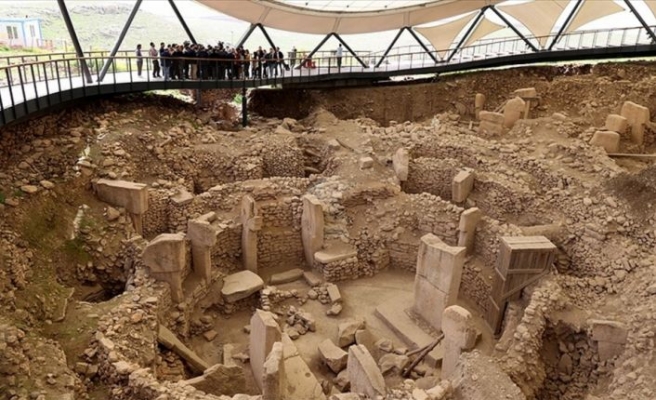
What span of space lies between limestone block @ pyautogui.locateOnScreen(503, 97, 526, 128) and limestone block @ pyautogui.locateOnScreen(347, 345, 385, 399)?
A: 11729 mm

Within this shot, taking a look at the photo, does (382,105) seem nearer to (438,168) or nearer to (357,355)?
(438,168)

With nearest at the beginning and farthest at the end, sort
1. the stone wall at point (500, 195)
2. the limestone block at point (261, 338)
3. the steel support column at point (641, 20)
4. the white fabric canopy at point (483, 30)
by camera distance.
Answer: the limestone block at point (261, 338)
the stone wall at point (500, 195)
the steel support column at point (641, 20)
the white fabric canopy at point (483, 30)

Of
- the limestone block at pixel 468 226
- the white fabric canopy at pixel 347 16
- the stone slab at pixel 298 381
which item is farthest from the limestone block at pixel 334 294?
the white fabric canopy at pixel 347 16

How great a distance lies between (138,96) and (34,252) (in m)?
8.29

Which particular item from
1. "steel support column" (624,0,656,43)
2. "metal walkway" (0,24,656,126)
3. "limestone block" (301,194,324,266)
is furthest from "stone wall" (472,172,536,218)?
"steel support column" (624,0,656,43)

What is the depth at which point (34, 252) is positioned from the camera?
Answer: 9.40 metres

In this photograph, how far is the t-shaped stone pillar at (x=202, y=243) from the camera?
10188 millimetres

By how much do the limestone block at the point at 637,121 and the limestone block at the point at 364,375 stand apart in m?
12.4

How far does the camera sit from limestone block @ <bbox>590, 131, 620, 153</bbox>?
14.4 m

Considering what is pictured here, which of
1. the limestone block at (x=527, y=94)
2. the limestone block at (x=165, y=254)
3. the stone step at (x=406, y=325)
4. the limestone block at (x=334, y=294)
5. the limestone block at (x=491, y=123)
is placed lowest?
the stone step at (x=406, y=325)

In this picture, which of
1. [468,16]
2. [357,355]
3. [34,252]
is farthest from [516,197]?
[468,16]

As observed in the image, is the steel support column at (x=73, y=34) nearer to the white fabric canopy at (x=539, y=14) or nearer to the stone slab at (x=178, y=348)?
the stone slab at (x=178, y=348)

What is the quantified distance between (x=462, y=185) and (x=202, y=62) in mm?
9445

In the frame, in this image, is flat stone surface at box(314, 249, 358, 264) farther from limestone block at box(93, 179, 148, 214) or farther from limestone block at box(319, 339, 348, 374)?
limestone block at box(93, 179, 148, 214)
